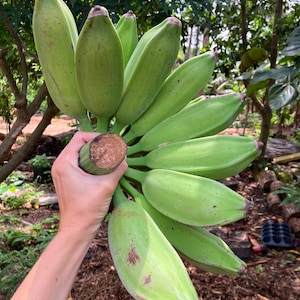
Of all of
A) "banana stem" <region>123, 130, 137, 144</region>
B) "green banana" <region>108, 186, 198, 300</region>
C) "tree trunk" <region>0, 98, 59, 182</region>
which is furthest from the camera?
"tree trunk" <region>0, 98, 59, 182</region>

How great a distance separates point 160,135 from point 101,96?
0.50ft

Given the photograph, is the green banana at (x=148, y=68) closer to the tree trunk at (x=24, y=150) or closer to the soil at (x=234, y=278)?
the tree trunk at (x=24, y=150)

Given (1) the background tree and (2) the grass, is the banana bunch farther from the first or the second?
(2) the grass

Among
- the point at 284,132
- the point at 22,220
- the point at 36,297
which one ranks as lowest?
the point at 284,132

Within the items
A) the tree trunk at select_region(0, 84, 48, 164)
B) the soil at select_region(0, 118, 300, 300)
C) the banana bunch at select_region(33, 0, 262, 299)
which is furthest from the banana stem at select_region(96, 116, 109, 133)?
the soil at select_region(0, 118, 300, 300)

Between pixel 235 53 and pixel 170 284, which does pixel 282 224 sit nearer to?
pixel 235 53

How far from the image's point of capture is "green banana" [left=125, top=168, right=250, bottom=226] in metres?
0.71

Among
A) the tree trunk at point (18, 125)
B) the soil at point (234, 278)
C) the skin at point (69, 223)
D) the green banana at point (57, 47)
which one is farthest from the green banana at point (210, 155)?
the soil at point (234, 278)

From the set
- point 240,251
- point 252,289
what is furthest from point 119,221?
point 240,251

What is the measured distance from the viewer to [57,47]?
0.77 metres

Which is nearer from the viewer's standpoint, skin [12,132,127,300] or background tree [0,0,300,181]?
skin [12,132,127,300]

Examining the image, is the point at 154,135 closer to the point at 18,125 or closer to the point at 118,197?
the point at 118,197

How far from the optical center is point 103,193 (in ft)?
2.37

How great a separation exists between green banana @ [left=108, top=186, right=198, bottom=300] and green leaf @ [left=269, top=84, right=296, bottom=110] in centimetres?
135
